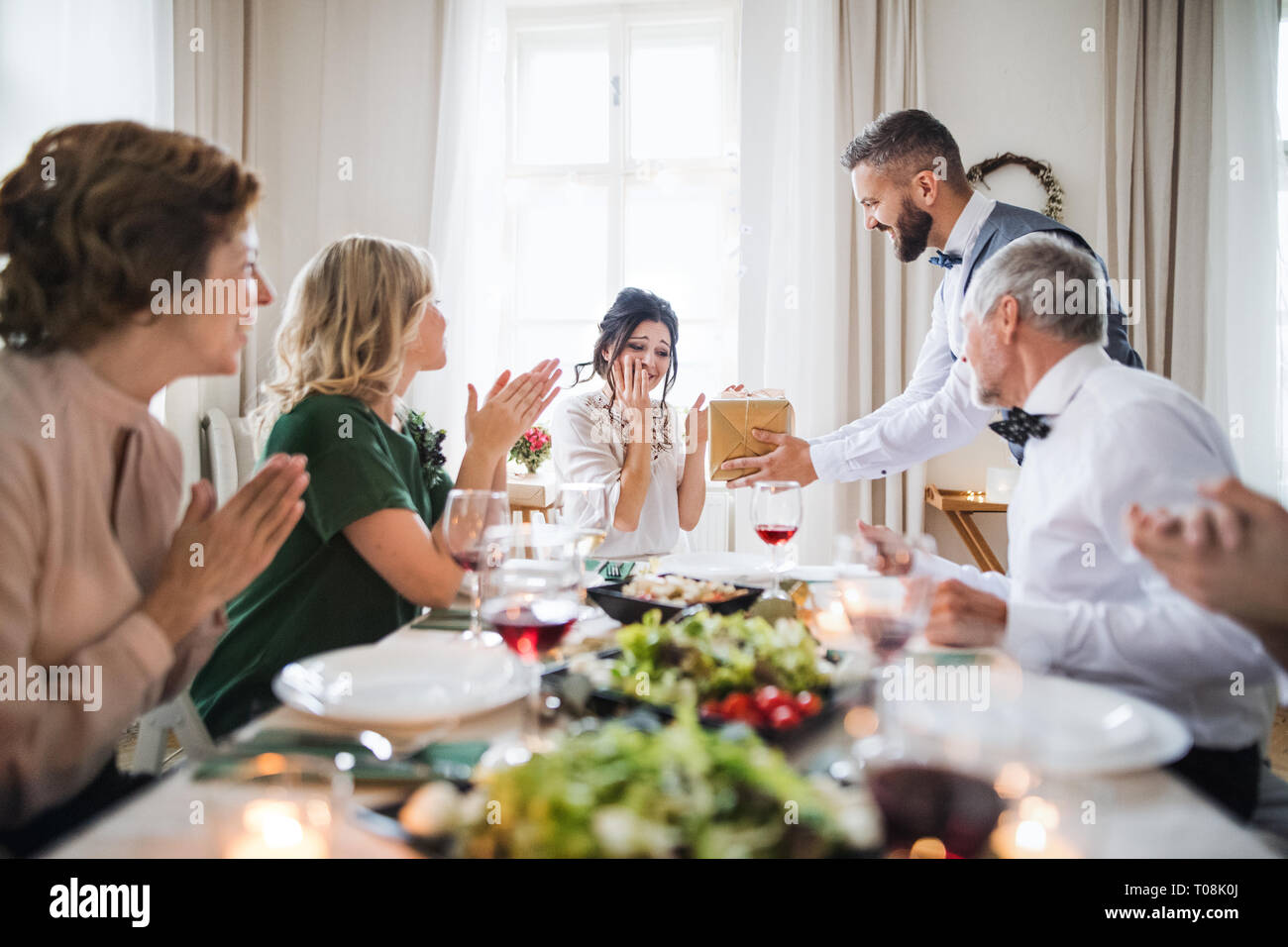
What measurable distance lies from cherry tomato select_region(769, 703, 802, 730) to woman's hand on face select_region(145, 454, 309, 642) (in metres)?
0.65

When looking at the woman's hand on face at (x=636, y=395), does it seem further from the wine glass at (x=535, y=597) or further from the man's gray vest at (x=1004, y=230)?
the wine glass at (x=535, y=597)

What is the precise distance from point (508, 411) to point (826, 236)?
2437 mm

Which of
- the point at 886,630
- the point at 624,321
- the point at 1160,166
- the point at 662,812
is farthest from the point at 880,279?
the point at 662,812

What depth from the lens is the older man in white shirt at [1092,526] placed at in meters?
1.08

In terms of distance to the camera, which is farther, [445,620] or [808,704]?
[445,620]

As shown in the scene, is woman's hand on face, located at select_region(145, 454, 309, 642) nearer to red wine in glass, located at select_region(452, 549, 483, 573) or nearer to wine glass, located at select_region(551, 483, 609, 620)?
red wine in glass, located at select_region(452, 549, 483, 573)

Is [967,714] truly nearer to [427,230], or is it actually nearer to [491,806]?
[491,806]

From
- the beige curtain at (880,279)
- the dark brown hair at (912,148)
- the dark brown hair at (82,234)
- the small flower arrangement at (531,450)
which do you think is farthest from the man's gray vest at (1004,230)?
the small flower arrangement at (531,450)

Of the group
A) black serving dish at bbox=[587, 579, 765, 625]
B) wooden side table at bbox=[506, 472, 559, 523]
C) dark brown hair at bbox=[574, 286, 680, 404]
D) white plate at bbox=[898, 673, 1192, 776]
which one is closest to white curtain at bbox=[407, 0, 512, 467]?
wooden side table at bbox=[506, 472, 559, 523]

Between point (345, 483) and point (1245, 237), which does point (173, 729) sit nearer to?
point (345, 483)

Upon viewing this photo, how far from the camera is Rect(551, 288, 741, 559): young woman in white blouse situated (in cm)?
237

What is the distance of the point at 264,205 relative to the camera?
4195 millimetres

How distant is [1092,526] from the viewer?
125cm

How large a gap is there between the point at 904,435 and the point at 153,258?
198cm
